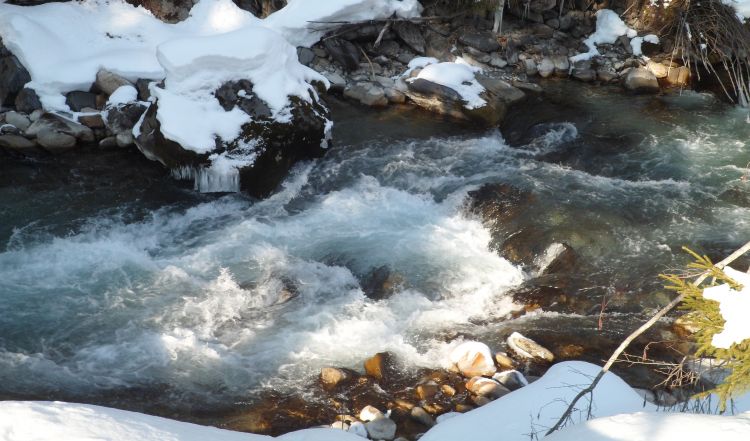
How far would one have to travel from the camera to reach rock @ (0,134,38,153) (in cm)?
898

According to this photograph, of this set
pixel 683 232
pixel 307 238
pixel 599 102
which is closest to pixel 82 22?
pixel 307 238

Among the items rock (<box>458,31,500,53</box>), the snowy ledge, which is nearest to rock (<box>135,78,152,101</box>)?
rock (<box>458,31,500,53</box>)

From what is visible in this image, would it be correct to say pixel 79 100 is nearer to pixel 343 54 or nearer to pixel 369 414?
pixel 343 54

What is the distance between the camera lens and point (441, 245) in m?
7.65

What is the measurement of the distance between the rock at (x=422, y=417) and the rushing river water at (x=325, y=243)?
683mm

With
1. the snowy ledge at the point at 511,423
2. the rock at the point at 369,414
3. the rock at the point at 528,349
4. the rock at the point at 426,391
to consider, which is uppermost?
the snowy ledge at the point at 511,423

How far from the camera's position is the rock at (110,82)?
9625 mm

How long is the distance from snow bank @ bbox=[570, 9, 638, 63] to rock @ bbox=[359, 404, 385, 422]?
8.66 metres

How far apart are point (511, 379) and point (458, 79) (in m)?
5.76

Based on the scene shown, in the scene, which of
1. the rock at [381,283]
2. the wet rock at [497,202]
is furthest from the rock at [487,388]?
the wet rock at [497,202]

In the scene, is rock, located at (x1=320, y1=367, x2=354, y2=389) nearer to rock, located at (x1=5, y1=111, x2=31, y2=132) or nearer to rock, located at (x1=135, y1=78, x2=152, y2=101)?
rock, located at (x1=135, y1=78, x2=152, y2=101)

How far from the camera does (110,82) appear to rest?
9.62 metres

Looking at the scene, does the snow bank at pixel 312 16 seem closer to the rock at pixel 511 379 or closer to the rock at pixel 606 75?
the rock at pixel 606 75

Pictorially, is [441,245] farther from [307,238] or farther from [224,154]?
[224,154]
